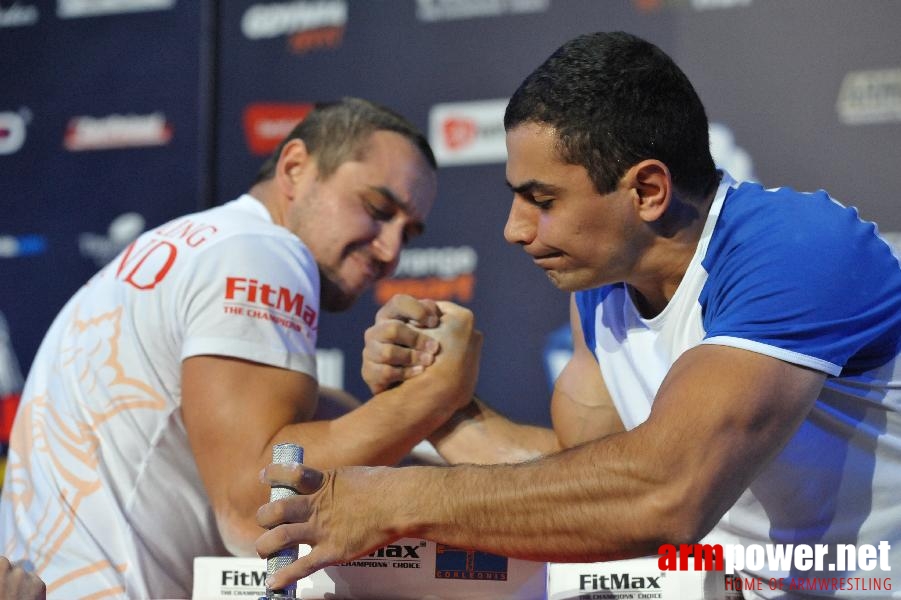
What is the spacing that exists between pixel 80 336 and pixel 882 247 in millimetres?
1317

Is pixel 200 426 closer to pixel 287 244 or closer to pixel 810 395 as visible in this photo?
pixel 287 244

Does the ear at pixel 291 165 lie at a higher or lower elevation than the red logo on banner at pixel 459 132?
lower

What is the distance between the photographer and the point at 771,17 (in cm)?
275

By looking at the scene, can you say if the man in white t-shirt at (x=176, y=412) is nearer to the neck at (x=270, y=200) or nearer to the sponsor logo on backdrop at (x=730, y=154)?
the neck at (x=270, y=200)

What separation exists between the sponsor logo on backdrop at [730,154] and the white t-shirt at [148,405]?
1.28 metres

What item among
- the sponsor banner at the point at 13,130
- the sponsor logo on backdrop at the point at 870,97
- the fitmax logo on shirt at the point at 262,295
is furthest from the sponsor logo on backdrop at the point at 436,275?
the sponsor banner at the point at 13,130

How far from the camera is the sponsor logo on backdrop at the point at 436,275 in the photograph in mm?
3006

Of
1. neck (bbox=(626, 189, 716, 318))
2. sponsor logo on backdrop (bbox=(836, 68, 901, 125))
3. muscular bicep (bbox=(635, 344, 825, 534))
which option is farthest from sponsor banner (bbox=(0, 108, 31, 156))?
muscular bicep (bbox=(635, 344, 825, 534))

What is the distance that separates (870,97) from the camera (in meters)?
2.64

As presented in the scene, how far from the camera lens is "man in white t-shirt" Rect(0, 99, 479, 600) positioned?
168cm

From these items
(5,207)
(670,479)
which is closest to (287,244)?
(670,479)

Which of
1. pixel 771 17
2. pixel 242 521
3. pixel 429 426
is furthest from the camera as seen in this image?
pixel 771 17

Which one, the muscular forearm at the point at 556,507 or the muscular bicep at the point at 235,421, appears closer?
the muscular forearm at the point at 556,507

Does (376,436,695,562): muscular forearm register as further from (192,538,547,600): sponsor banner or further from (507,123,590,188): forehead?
(507,123,590,188): forehead
